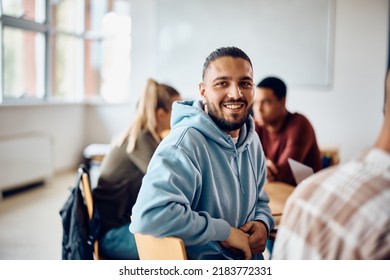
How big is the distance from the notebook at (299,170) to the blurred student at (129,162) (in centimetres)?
51

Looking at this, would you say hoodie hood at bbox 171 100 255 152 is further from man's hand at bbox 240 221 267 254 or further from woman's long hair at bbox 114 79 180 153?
woman's long hair at bbox 114 79 180 153

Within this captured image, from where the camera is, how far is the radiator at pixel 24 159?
4039 millimetres

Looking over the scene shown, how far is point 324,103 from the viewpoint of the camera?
→ 367cm

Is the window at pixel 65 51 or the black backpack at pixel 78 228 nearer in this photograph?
the black backpack at pixel 78 228

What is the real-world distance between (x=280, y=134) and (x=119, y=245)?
2.62 ft

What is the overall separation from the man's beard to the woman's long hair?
0.71 m

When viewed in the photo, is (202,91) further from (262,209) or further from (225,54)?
(262,209)

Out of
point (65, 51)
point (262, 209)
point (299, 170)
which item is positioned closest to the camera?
point (262, 209)

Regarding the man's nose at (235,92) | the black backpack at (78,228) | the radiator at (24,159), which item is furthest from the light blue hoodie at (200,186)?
the radiator at (24,159)

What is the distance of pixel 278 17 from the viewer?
11.1ft

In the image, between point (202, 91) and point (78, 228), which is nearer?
point (202, 91)

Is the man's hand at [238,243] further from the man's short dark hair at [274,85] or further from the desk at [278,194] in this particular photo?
the man's short dark hair at [274,85]

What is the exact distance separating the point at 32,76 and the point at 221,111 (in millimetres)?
4005

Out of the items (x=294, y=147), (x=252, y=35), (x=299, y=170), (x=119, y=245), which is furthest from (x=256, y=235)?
(x=252, y=35)
